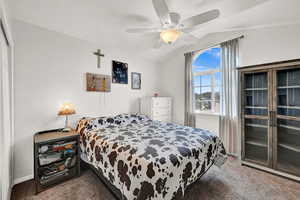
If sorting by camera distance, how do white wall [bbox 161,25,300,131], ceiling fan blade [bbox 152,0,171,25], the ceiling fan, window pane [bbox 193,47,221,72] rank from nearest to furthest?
ceiling fan blade [bbox 152,0,171,25] < the ceiling fan < white wall [bbox 161,25,300,131] < window pane [bbox 193,47,221,72]

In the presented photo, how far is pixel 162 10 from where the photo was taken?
1.65 meters

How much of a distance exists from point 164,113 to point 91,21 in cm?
293

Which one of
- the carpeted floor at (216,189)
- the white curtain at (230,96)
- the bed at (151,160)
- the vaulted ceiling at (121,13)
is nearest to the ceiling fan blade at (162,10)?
the vaulted ceiling at (121,13)

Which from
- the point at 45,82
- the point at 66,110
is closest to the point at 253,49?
the point at 66,110

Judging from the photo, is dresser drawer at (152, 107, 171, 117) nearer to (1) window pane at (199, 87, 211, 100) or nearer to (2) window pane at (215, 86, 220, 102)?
(1) window pane at (199, 87, 211, 100)

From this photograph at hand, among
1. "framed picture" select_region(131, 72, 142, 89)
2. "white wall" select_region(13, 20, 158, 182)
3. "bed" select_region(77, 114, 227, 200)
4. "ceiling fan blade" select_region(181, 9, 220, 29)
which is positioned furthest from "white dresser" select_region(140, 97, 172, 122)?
"ceiling fan blade" select_region(181, 9, 220, 29)

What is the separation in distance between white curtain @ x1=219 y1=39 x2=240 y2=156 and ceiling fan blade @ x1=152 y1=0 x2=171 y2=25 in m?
1.96

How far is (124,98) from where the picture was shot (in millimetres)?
3596

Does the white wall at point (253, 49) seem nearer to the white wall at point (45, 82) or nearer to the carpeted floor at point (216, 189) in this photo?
the carpeted floor at point (216, 189)

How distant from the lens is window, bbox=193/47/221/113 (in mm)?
3473

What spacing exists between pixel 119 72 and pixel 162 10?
209 cm

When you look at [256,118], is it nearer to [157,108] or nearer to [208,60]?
[208,60]

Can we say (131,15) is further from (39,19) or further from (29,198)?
(29,198)

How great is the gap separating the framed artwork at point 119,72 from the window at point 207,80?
6.61 ft
